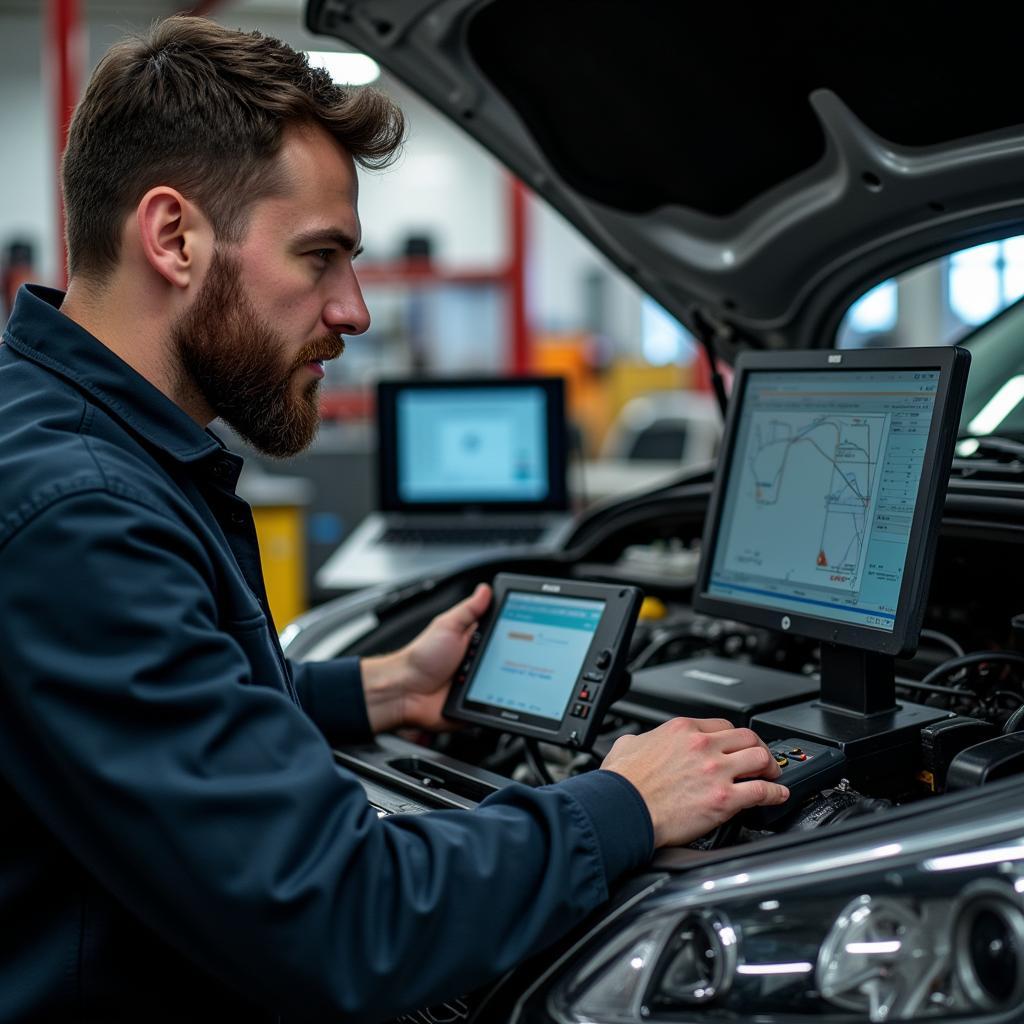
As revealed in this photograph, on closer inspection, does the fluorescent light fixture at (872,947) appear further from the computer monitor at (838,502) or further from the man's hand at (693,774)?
the computer monitor at (838,502)

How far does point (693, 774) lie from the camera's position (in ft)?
4.12

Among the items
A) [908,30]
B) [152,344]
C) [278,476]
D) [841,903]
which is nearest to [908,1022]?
[841,903]

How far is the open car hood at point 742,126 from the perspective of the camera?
168 cm

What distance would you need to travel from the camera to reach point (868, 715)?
1.48 m

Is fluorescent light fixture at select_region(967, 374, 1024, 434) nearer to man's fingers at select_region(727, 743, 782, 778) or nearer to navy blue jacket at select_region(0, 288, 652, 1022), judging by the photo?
man's fingers at select_region(727, 743, 782, 778)

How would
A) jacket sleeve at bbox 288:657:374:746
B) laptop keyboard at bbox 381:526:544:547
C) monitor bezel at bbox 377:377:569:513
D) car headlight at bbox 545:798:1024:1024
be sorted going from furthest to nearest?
monitor bezel at bbox 377:377:569:513 < laptop keyboard at bbox 381:526:544:547 < jacket sleeve at bbox 288:657:374:746 < car headlight at bbox 545:798:1024:1024

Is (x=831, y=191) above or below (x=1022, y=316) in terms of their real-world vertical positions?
above

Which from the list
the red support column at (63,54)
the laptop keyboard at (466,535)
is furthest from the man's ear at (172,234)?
the red support column at (63,54)

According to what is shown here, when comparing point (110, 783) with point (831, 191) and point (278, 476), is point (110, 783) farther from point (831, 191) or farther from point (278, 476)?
point (278, 476)

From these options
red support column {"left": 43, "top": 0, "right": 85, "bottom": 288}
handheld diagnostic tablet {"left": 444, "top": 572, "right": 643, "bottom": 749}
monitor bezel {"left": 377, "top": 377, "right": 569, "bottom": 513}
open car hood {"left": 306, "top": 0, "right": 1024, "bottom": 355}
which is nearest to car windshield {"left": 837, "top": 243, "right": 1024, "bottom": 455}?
open car hood {"left": 306, "top": 0, "right": 1024, "bottom": 355}

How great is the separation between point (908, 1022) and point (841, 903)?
0.10 m

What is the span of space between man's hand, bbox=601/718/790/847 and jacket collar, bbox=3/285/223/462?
0.55m

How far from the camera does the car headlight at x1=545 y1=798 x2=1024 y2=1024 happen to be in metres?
0.97

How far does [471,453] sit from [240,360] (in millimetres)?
2669
